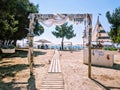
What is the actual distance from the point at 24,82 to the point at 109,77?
5544 mm

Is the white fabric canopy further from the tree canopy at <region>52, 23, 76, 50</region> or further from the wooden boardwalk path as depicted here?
the tree canopy at <region>52, 23, 76, 50</region>

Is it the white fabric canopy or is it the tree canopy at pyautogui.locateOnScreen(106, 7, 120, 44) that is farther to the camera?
the tree canopy at pyautogui.locateOnScreen(106, 7, 120, 44)

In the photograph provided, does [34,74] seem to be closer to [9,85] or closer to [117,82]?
[9,85]

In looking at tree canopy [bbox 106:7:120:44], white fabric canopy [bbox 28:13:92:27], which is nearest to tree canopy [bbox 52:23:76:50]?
tree canopy [bbox 106:7:120:44]

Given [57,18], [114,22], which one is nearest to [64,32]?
[114,22]

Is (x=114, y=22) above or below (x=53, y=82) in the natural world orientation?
above

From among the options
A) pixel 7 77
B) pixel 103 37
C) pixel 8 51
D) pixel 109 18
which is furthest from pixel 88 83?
pixel 109 18

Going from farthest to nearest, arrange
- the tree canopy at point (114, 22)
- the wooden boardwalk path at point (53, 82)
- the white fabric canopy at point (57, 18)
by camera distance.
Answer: the tree canopy at point (114, 22), the white fabric canopy at point (57, 18), the wooden boardwalk path at point (53, 82)

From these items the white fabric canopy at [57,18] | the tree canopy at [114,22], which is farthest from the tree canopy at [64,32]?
the white fabric canopy at [57,18]

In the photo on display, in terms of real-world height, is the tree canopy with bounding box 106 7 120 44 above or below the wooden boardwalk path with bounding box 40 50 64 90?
above

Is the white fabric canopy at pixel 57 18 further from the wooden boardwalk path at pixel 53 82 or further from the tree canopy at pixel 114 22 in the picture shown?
the tree canopy at pixel 114 22

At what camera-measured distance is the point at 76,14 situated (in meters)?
14.9

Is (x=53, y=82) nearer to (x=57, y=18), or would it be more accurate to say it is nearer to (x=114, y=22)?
(x=57, y=18)

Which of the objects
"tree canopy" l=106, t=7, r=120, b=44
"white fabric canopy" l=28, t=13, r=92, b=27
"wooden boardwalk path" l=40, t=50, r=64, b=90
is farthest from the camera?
"tree canopy" l=106, t=7, r=120, b=44
